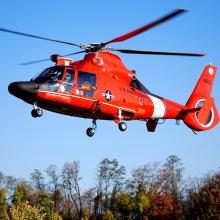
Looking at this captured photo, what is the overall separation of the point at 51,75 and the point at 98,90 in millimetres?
2564

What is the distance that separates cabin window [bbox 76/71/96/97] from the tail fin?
25.9 ft

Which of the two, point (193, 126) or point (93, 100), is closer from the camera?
point (93, 100)

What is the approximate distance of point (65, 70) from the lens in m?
25.4

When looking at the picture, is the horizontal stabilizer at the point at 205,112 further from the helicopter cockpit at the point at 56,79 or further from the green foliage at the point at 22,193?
the green foliage at the point at 22,193

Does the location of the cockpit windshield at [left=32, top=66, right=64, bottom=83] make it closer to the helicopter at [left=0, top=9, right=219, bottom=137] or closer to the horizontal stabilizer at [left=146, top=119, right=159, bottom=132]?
the helicopter at [left=0, top=9, right=219, bottom=137]

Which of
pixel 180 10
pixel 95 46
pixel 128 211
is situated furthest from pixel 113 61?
pixel 128 211

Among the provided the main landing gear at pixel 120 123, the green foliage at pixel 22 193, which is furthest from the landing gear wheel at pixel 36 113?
the green foliage at pixel 22 193

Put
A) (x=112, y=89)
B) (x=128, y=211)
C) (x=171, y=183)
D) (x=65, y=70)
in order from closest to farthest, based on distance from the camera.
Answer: (x=65, y=70) < (x=112, y=89) < (x=128, y=211) < (x=171, y=183)

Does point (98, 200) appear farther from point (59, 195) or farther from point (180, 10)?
point (180, 10)

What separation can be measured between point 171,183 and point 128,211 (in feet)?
52.9

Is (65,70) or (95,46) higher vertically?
(95,46)

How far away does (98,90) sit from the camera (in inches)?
1035

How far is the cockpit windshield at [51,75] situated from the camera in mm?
24953

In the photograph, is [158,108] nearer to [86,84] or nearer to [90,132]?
[90,132]
